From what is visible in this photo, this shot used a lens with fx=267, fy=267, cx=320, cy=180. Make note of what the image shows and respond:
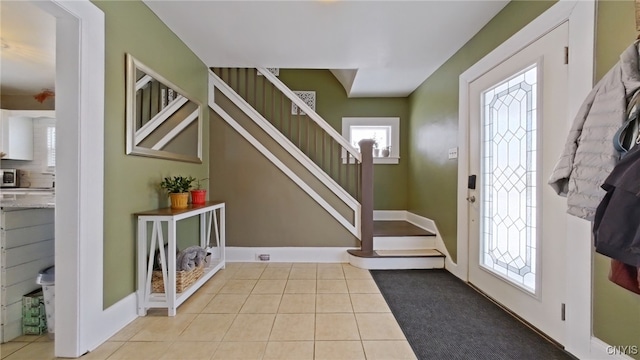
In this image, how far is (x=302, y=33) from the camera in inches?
98.7

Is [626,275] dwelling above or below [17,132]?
below

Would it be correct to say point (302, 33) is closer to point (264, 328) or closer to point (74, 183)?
point (74, 183)

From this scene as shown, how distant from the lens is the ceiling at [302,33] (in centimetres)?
212

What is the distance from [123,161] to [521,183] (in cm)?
291

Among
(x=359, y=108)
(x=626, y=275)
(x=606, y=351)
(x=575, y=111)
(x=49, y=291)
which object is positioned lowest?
(x=606, y=351)

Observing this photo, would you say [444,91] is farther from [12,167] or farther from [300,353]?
[12,167]

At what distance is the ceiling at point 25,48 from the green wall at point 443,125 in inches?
129

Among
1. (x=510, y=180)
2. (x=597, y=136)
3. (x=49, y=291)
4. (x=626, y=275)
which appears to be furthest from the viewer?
(x=510, y=180)

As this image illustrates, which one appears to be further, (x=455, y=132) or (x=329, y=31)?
(x=455, y=132)

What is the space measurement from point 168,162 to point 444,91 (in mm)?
3067

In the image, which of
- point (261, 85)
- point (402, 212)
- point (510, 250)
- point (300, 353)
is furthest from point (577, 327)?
point (261, 85)

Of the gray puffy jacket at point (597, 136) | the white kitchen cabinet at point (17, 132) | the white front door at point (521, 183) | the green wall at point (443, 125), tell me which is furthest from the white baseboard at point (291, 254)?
the white kitchen cabinet at point (17, 132)

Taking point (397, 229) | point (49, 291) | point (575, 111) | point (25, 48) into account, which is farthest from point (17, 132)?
point (575, 111)

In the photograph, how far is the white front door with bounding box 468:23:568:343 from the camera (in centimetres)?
169
